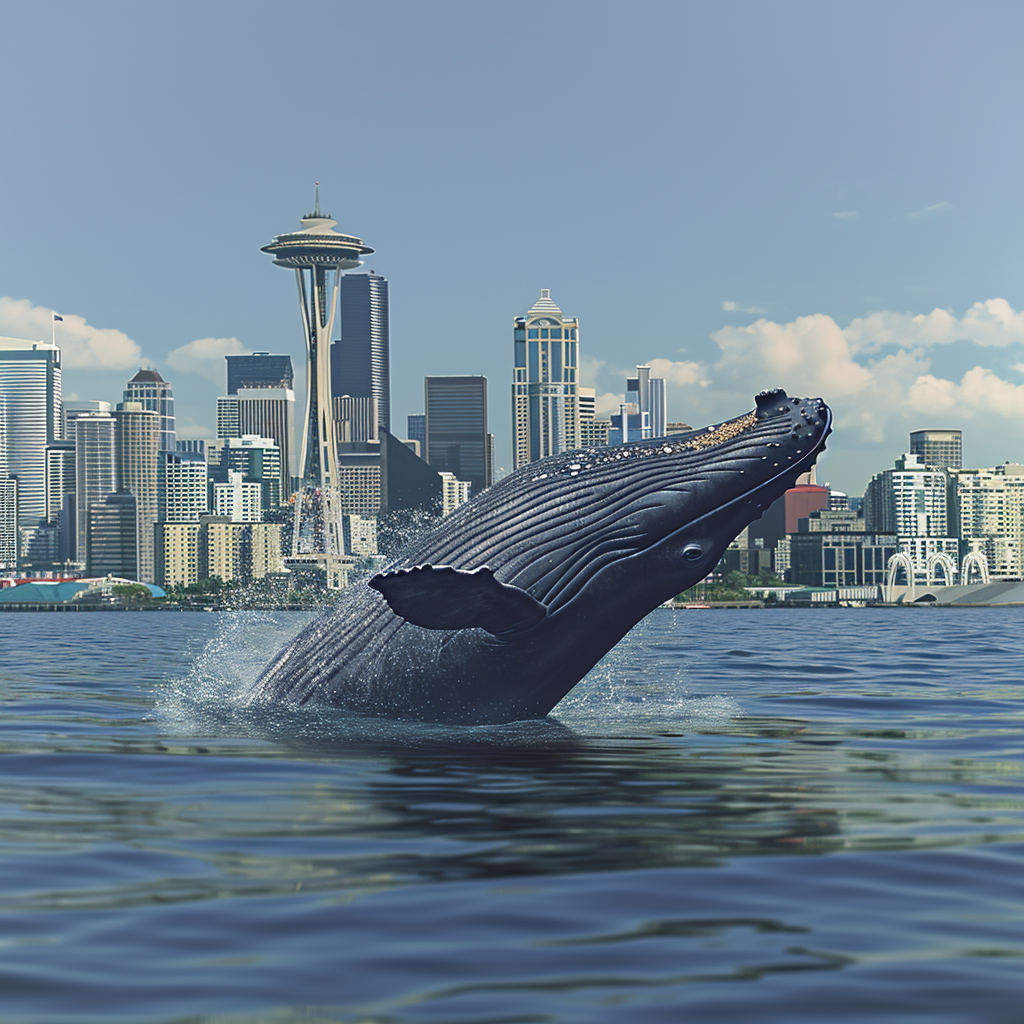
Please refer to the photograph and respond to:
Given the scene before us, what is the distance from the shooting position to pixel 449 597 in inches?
390

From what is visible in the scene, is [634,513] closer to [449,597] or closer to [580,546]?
[580,546]

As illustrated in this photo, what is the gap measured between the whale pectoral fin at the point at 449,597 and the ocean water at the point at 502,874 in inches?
Result: 46.5

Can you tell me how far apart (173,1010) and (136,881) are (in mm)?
1938

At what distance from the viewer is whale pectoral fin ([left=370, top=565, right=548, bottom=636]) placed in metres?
9.55

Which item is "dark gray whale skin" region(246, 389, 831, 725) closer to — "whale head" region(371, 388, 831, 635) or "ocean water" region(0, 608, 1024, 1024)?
"whale head" region(371, 388, 831, 635)

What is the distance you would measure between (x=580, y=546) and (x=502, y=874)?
5.19 m

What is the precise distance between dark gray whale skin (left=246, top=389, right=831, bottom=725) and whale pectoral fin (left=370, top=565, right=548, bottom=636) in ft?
3.01

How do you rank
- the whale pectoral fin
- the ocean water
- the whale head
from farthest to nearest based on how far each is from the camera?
the whale head < the whale pectoral fin < the ocean water

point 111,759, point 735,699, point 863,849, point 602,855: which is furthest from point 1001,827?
point 735,699

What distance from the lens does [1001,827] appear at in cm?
870

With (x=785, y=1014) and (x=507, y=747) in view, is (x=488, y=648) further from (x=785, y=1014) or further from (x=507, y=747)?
(x=785, y=1014)

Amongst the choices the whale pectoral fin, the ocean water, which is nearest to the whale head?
the whale pectoral fin

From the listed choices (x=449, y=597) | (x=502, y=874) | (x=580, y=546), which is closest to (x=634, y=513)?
(x=580, y=546)

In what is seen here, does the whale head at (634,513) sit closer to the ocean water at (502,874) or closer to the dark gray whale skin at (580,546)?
the dark gray whale skin at (580,546)
